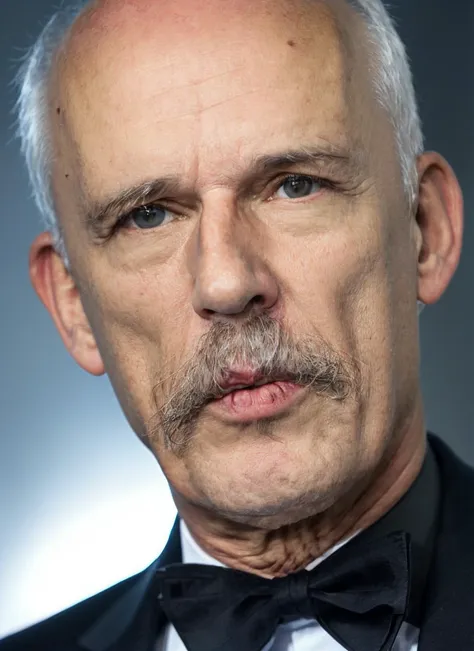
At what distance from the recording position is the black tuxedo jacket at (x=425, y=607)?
205 centimetres

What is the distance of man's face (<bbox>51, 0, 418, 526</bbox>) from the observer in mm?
2055

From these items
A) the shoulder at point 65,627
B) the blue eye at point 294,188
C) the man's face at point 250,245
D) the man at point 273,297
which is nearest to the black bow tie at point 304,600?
the man at point 273,297

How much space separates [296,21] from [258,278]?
0.42 meters

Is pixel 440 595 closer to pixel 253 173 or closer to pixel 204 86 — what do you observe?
pixel 253 173

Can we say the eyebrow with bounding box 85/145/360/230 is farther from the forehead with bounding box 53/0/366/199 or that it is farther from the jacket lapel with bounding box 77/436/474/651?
the jacket lapel with bounding box 77/436/474/651

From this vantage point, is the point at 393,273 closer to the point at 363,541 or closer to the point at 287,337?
the point at 287,337

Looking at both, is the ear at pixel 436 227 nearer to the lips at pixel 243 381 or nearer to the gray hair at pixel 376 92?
the gray hair at pixel 376 92

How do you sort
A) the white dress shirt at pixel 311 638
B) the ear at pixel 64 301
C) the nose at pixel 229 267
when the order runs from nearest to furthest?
1. the nose at pixel 229 267
2. the white dress shirt at pixel 311 638
3. the ear at pixel 64 301

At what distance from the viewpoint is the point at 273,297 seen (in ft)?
6.70

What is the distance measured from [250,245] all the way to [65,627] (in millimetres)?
887

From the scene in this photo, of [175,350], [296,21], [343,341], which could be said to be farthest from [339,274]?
[296,21]

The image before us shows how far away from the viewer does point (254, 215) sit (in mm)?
2113

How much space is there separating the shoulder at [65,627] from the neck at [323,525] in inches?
13.6

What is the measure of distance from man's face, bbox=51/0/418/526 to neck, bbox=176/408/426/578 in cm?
6
